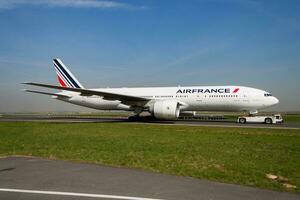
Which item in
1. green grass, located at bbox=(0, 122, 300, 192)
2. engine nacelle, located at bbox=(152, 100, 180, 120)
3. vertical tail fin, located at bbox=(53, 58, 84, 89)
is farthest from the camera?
vertical tail fin, located at bbox=(53, 58, 84, 89)

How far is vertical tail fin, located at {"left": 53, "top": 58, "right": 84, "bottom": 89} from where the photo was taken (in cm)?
3981

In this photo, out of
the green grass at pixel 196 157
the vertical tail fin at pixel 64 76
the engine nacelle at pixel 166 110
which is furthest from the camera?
the vertical tail fin at pixel 64 76

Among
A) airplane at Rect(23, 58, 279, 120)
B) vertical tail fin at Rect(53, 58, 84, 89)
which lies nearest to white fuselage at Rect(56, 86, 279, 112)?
airplane at Rect(23, 58, 279, 120)

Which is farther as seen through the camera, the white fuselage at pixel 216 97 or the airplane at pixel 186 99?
the white fuselage at pixel 216 97

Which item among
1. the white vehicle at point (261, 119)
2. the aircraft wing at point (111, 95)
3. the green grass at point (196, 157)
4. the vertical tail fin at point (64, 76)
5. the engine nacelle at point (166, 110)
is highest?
the vertical tail fin at point (64, 76)

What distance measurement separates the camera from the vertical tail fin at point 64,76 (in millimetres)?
39812

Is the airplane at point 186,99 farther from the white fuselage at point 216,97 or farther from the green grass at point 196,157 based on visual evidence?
the green grass at point 196,157

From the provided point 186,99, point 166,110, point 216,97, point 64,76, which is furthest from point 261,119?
point 64,76

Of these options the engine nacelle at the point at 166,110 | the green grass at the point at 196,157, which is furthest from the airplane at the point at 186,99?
the green grass at the point at 196,157

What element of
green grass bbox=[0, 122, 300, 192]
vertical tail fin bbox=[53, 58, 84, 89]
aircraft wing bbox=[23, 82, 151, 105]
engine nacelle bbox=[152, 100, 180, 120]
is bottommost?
green grass bbox=[0, 122, 300, 192]

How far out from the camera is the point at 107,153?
9992mm

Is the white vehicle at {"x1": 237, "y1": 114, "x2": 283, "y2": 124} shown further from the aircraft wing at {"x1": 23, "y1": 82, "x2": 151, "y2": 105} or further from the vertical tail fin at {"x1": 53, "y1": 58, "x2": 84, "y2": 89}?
the vertical tail fin at {"x1": 53, "y1": 58, "x2": 84, "y2": 89}

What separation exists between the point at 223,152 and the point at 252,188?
4.46 meters

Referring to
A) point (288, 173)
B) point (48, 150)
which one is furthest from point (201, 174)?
point (48, 150)
